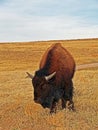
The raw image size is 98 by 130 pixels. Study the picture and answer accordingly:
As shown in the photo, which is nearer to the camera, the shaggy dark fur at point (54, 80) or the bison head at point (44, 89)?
the bison head at point (44, 89)

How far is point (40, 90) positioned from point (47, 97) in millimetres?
356

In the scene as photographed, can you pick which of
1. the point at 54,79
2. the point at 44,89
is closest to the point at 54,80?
the point at 54,79

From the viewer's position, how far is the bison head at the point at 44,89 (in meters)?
11.6

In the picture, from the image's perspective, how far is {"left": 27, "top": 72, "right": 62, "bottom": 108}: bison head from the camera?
11.6 metres

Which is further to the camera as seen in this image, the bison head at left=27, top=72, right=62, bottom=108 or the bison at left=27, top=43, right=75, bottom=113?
the bison at left=27, top=43, right=75, bottom=113

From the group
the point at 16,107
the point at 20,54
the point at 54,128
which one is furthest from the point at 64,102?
the point at 20,54

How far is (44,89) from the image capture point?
11.8 metres

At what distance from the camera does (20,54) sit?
7244 cm

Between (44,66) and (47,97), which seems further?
(44,66)

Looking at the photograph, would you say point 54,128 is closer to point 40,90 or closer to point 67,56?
point 40,90

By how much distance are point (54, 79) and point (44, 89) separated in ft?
2.40

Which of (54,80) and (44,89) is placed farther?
(54,80)

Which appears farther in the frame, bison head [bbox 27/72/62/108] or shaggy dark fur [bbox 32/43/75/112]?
shaggy dark fur [bbox 32/43/75/112]

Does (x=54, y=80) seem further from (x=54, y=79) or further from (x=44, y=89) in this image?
(x=44, y=89)
